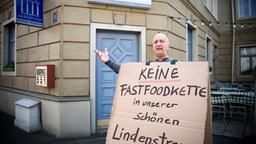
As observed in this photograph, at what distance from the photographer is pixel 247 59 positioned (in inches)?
554

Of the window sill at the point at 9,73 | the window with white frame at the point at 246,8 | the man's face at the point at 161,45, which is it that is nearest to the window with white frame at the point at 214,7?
the window with white frame at the point at 246,8

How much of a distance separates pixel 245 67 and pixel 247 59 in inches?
17.7

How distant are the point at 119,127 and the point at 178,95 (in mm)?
639

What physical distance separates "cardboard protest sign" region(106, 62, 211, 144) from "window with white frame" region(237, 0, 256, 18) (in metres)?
13.8

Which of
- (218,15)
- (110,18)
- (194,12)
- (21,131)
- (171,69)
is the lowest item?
(21,131)

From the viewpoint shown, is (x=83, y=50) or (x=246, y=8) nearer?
(x=83, y=50)

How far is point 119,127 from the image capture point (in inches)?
96.7

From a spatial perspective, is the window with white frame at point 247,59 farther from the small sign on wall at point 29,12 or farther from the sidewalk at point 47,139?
the small sign on wall at point 29,12

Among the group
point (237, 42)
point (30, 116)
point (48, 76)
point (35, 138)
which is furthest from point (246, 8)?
point (35, 138)

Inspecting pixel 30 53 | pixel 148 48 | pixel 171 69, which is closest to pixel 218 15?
pixel 148 48

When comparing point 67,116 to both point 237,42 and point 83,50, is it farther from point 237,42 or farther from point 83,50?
point 237,42

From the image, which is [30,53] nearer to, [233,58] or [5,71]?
[5,71]

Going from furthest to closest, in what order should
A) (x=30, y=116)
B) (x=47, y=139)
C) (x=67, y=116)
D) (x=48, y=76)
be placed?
(x=30, y=116)
(x=48, y=76)
(x=67, y=116)
(x=47, y=139)

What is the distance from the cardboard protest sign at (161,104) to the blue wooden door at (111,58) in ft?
10.9
